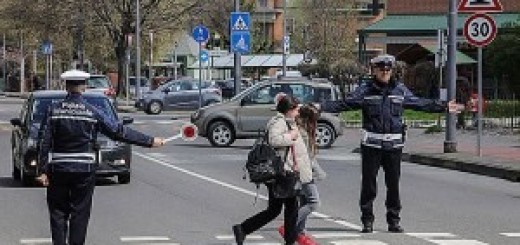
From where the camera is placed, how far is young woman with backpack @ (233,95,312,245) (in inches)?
402

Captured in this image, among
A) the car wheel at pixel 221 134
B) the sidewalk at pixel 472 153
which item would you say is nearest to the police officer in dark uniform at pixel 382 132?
the sidewalk at pixel 472 153

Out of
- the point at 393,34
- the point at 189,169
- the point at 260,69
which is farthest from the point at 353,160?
the point at 260,69

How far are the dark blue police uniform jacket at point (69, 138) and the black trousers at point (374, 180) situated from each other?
3.76m

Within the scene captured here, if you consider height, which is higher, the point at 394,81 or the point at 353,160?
the point at 394,81

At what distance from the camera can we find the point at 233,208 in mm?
14117

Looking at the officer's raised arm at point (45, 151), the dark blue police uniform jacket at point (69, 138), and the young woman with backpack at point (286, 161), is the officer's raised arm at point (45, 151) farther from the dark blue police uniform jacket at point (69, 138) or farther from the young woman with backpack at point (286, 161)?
the young woman with backpack at point (286, 161)

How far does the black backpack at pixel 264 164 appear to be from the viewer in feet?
33.0

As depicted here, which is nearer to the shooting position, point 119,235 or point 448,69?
point 119,235

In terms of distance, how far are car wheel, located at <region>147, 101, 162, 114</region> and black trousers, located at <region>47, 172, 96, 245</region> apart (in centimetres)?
3667

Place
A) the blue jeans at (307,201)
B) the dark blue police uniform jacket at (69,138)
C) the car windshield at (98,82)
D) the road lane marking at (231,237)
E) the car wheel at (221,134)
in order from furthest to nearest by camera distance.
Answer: the car windshield at (98,82), the car wheel at (221,134), the road lane marking at (231,237), the blue jeans at (307,201), the dark blue police uniform jacket at (69,138)

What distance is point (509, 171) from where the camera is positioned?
1886 cm

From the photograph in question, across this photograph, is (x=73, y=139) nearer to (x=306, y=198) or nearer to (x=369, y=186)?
(x=306, y=198)

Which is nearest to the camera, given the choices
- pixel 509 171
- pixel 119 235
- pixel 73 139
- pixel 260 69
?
pixel 73 139

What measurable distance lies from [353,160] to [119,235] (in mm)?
11740
